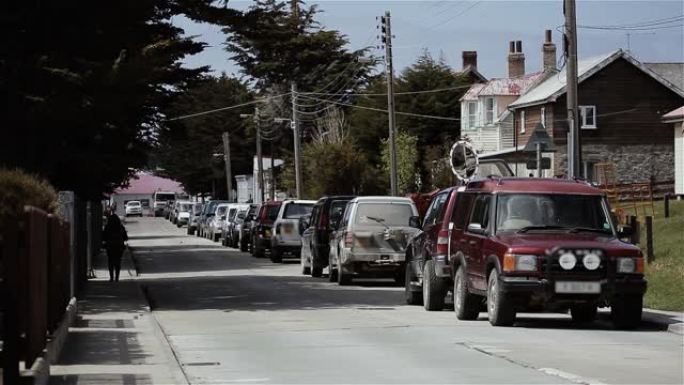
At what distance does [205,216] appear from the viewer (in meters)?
73.8

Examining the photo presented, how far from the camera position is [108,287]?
99.3ft

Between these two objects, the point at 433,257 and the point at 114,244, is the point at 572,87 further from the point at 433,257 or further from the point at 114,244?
the point at 114,244

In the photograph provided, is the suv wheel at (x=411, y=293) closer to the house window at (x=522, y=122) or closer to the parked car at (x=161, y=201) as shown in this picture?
the house window at (x=522, y=122)

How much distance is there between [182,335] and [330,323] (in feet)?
8.48

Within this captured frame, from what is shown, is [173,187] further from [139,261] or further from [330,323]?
[330,323]

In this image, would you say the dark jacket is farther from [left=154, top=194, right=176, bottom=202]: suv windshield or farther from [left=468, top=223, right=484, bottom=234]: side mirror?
[left=154, top=194, right=176, bottom=202]: suv windshield

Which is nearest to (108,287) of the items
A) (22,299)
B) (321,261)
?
(321,261)

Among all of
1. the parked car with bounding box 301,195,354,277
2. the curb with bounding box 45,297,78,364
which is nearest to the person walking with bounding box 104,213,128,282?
the parked car with bounding box 301,195,354,277

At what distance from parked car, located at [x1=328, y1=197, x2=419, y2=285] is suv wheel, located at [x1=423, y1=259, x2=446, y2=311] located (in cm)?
686

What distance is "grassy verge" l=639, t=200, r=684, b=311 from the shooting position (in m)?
22.1

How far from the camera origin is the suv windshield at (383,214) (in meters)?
30.0

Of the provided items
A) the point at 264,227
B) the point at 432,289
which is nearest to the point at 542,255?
the point at 432,289

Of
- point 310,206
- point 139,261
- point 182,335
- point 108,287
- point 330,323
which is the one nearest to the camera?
point 182,335

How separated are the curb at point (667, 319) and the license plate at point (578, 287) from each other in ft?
3.88
